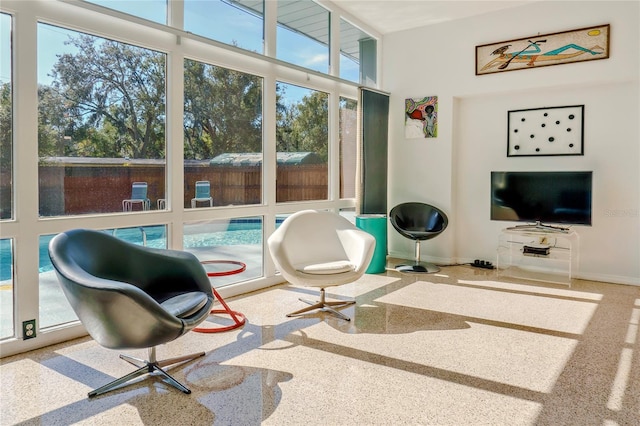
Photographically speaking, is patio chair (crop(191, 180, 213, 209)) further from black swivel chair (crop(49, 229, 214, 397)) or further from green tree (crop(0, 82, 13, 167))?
green tree (crop(0, 82, 13, 167))

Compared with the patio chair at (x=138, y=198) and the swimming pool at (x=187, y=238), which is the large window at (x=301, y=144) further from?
the patio chair at (x=138, y=198)

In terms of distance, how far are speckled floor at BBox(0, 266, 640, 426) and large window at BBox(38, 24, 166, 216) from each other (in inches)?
43.8

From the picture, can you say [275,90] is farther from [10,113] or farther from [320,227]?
[10,113]

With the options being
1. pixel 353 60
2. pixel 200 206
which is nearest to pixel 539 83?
pixel 353 60

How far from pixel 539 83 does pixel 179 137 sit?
4235 millimetres

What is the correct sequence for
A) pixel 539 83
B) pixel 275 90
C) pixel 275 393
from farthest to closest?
pixel 539 83 < pixel 275 90 < pixel 275 393

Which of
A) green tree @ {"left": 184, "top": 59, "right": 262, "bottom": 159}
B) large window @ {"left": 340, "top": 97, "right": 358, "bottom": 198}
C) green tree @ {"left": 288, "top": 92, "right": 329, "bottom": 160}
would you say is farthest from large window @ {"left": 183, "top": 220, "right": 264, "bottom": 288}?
large window @ {"left": 340, "top": 97, "right": 358, "bottom": 198}

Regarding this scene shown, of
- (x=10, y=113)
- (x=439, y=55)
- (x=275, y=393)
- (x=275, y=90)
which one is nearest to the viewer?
(x=275, y=393)

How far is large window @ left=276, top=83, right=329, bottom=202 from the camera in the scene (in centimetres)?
505

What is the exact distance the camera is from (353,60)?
20.4 feet

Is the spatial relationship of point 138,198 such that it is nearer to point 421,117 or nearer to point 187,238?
point 187,238

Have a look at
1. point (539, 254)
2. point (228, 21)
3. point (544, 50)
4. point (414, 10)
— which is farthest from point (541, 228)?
point (228, 21)

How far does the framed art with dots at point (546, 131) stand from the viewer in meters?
5.30

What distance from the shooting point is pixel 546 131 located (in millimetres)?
5492
